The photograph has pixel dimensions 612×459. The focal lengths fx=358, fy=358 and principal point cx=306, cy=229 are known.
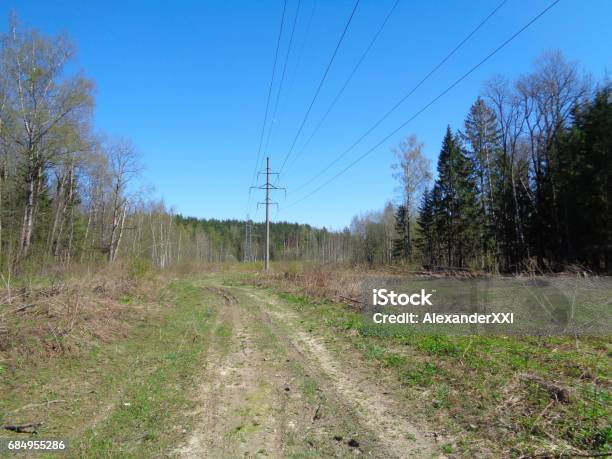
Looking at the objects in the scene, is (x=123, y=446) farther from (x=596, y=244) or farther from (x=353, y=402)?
(x=596, y=244)

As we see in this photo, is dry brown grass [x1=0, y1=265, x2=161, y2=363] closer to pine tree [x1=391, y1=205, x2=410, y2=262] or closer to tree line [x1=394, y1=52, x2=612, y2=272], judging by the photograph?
tree line [x1=394, y1=52, x2=612, y2=272]

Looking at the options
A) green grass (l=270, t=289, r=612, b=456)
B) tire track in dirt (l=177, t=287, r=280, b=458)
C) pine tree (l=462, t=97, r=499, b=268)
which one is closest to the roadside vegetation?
green grass (l=270, t=289, r=612, b=456)

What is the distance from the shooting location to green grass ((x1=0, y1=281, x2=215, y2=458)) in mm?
4023

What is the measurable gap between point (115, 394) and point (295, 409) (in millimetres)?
2778

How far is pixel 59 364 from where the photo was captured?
6.64 meters

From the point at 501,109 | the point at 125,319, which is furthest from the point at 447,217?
the point at 125,319

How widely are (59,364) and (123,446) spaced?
3834 mm

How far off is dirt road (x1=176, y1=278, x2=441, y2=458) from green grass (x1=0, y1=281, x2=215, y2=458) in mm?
367

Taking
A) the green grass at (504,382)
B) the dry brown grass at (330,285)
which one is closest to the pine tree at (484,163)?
the dry brown grass at (330,285)

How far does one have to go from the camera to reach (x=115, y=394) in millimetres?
5398

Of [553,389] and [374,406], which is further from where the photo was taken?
[374,406]

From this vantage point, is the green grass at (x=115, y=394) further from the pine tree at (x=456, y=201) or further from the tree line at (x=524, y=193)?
the pine tree at (x=456, y=201)

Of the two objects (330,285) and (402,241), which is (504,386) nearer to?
(330,285)

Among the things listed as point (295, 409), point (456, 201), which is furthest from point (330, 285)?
point (456, 201)
